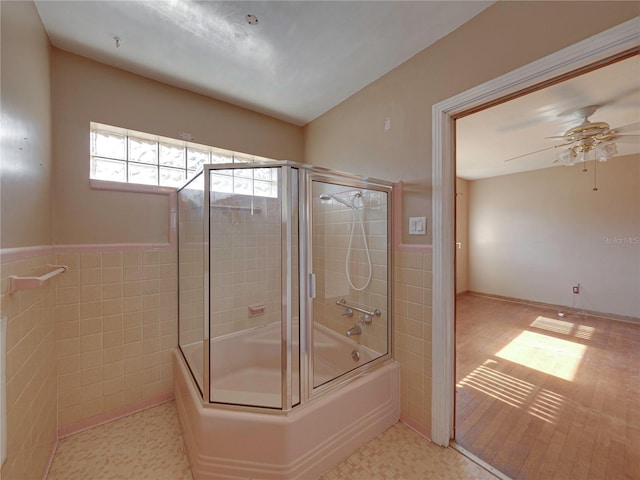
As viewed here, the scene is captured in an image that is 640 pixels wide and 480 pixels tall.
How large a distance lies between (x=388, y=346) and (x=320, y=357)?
22.2 inches

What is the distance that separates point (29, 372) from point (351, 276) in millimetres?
1860

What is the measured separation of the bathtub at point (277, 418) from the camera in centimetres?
123

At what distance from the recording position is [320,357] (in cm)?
155

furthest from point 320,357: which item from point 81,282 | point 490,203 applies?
point 490,203

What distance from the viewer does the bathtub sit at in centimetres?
123

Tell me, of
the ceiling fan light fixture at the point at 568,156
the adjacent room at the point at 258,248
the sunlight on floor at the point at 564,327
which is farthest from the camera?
the sunlight on floor at the point at 564,327

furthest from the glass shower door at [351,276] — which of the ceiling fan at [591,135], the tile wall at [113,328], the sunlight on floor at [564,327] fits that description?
the sunlight on floor at [564,327]

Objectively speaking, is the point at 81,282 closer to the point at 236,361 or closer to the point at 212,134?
the point at 236,361

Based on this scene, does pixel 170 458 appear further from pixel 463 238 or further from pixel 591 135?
pixel 463 238

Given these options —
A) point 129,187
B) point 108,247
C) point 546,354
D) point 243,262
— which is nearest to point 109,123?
point 129,187

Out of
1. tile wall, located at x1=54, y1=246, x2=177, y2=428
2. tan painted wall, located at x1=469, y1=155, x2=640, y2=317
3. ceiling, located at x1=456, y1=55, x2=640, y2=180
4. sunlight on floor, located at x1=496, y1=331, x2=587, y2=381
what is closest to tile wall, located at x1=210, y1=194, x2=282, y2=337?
tile wall, located at x1=54, y1=246, x2=177, y2=428

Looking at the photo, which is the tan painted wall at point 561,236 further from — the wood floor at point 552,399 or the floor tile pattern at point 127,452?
the floor tile pattern at point 127,452

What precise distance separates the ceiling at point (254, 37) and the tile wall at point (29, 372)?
1354mm

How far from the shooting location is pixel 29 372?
1.11m
